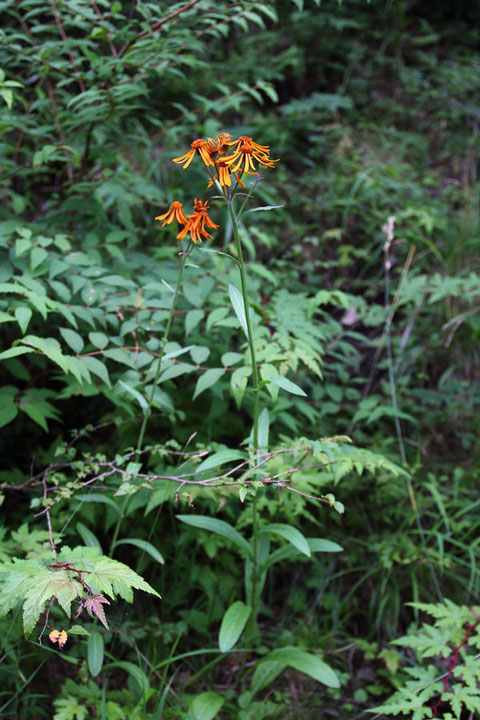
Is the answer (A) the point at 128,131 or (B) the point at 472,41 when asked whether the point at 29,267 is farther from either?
(B) the point at 472,41

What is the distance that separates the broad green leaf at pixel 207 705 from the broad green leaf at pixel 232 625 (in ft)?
0.58

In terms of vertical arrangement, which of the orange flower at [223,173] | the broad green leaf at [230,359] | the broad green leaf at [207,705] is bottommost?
the broad green leaf at [207,705]

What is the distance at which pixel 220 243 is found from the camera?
299 cm

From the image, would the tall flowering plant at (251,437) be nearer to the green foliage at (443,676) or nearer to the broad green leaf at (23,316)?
the green foliage at (443,676)

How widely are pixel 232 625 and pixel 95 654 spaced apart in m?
0.34

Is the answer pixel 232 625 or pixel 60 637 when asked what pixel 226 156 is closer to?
pixel 60 637

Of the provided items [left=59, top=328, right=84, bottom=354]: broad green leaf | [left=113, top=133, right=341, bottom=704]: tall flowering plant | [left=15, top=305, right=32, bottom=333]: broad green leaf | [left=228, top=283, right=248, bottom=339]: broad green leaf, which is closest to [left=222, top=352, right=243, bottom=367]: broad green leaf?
[left=113, top=133, right=341, bottom=704]: tall flowering plant

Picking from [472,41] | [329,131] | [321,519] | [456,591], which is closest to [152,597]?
[321,519]

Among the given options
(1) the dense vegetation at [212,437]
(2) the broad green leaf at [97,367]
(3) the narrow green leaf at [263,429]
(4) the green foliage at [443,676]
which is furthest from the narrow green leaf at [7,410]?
(4) the green foliage at [443,676]

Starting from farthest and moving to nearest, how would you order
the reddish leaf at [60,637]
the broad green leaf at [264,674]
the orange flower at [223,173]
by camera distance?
the broad green leaf at [264,674], the orange flower at [223,173], the reddish leaf at [60,637]

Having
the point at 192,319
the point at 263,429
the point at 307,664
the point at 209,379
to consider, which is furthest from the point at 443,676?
the point at 192,319

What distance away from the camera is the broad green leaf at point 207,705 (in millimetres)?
1317

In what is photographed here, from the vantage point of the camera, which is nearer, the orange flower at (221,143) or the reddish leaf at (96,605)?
the reddish leaf at (96,605)

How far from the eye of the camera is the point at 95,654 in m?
1.26
